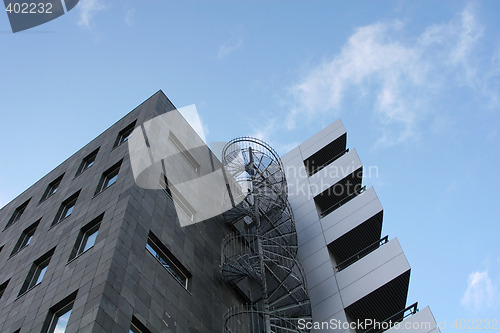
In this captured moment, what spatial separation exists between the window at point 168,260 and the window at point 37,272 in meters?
4.77

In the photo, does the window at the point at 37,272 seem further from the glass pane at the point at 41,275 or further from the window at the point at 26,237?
the window at the point at 26,237

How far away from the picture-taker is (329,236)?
94.5 ft

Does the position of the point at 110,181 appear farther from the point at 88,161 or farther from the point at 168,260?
the point at 168,260

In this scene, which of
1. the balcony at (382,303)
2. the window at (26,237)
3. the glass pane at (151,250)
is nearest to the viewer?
the glass pane at (151,250)

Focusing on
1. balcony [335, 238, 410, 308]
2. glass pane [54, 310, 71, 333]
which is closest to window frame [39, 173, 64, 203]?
glass pane [54, 310, 71, 333]

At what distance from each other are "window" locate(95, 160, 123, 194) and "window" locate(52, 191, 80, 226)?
1.78 meters

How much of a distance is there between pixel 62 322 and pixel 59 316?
1.69 feet

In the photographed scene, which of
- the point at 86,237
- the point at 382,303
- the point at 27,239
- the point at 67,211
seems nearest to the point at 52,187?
the point at 27,239

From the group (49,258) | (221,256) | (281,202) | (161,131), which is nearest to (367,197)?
(281,202)

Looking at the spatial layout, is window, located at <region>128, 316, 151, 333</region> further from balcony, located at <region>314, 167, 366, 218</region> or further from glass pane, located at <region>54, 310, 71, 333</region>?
balcony, located at <region>314, 167, 366, 218</region>

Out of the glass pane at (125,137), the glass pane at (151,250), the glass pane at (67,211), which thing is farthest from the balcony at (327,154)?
the glass pane at (151,250)

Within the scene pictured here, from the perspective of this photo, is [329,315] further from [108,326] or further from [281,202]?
[108,326]

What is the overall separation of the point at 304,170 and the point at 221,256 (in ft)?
42.8

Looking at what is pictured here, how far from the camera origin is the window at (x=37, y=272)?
22.1 metres
